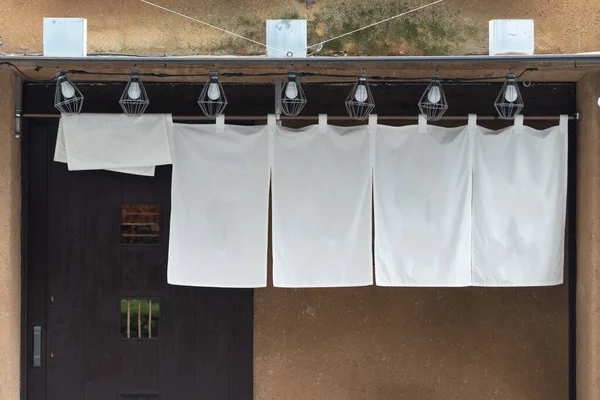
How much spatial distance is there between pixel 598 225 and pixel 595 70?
4.54 feet

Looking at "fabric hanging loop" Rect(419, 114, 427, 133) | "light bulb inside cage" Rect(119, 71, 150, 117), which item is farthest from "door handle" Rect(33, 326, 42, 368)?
"fabric hanging loop" Rect(419, 114, 427, 133)

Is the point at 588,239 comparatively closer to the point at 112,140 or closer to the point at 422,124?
the point at 422,124

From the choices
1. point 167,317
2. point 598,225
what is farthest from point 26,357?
point 598,225

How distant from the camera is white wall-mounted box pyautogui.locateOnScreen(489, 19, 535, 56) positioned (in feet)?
18.0

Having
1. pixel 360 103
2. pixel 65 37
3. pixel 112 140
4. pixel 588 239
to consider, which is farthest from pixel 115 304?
pixel 588 239

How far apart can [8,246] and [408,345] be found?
393cm

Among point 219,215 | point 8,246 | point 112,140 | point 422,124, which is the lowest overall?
point 8,246

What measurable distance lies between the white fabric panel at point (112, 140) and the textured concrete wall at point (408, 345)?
180cm

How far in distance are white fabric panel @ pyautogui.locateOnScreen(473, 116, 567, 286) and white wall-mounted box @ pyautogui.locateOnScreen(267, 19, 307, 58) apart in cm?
194

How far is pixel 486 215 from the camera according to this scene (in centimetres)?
631

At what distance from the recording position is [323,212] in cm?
631

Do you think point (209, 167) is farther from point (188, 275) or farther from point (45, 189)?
point (45, 189)

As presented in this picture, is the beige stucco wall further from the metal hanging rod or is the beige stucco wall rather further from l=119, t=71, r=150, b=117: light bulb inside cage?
the metal hanging rod

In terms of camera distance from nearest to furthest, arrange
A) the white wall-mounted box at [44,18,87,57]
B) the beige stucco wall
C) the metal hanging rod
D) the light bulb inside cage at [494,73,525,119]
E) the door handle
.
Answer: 1. the white wall-mounted box at [44,18,87,57]
2. the light bulb inside cage at [494,73,525,119]
3. the beige stucco wall
4. the metal hanging rod
5. the door handle
